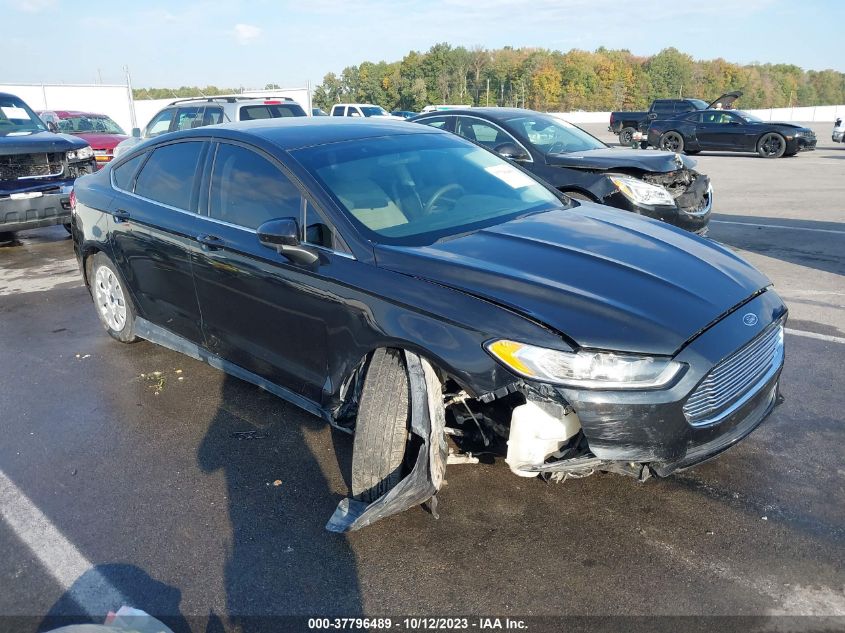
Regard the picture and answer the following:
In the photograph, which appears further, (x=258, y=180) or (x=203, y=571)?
(x=258, y=180)

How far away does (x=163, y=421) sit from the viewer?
14.1ft

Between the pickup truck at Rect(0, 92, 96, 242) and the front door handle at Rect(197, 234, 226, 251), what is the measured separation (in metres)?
6.17

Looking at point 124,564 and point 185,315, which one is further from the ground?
point 185,315

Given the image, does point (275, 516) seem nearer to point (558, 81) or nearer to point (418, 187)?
point (418, 187)

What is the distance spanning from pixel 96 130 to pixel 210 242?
1501 cm

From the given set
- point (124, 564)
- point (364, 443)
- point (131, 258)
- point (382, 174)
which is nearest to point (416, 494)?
point (364, 443)

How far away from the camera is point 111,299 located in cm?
546

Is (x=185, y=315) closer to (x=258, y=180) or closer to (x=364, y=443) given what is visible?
(x=258, y=180)

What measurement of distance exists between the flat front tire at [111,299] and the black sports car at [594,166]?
141 inches

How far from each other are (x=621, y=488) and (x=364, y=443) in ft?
4.06

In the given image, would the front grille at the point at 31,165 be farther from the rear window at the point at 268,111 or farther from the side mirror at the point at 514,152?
the side mirror at the point at 514,152

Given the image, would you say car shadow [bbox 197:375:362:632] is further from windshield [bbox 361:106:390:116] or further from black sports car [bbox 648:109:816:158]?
windshield [bbox 361:106:390:116]

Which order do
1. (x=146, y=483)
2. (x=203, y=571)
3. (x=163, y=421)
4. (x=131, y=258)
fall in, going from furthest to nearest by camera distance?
(x=131, y=258)
(x=163, y=421)
(x=146, y=483)
(x=203, y=571)

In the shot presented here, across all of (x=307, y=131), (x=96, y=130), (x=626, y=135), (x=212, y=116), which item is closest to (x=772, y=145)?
(x=626, y=135)
